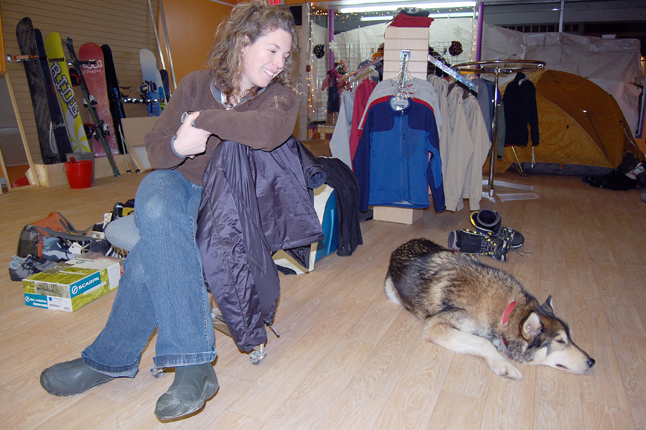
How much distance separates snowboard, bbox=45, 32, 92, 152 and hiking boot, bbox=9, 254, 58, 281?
139 inches

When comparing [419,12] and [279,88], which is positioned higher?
[419,12]

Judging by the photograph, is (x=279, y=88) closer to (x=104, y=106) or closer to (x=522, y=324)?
(x=522, y=324)

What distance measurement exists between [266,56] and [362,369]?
1.30 metres

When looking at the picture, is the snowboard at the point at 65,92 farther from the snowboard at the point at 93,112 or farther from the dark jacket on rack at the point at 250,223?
the dark jacket on rack at the point at 250,223

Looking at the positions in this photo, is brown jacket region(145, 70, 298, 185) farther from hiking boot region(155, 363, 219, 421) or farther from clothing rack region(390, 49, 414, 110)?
clothing rack region(390, 49, 414, 110)

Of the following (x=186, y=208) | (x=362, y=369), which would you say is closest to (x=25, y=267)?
(x=186, y=208)

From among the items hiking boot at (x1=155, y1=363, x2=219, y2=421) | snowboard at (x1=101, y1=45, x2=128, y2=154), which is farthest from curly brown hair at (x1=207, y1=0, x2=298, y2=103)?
snowboard at (x1=101, y1=45, x2=128, y2=154)

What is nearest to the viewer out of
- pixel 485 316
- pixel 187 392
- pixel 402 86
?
pixel 187 392

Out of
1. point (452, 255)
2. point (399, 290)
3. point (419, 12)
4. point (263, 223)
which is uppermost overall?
point (419, 12)

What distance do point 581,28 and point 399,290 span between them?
7284 millimetres

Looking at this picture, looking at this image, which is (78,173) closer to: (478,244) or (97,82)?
(97,82)

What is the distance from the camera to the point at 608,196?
15.6 ft

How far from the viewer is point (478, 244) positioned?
3.00m

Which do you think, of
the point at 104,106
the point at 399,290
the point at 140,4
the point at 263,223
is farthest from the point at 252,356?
the point at 140,4
